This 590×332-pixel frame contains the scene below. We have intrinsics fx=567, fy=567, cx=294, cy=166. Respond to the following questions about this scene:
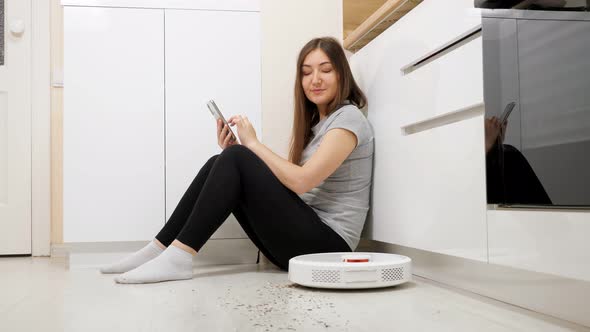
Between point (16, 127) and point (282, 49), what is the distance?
Result: 135 centimetres

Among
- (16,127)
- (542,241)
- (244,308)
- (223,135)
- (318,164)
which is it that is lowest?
(244,308)

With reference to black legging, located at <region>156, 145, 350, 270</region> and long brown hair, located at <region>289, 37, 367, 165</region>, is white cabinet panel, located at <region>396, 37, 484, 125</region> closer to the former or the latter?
long brown hair, located at <region>289, 37, 367, 165</region>

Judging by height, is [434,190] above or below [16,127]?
below

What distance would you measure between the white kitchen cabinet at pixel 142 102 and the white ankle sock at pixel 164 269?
0.47 meters

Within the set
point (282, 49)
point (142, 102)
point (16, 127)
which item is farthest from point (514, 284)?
point (16, 127)

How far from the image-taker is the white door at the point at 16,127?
8.71ft

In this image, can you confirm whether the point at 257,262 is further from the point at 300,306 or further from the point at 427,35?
the point at 427,35

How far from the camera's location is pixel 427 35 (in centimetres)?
156

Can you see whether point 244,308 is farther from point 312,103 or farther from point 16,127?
point 16,127

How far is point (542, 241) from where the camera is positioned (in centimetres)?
107

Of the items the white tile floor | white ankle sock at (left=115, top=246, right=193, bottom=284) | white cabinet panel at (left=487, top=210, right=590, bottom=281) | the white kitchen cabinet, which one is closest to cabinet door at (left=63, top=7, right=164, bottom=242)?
the white kitchen cabinet

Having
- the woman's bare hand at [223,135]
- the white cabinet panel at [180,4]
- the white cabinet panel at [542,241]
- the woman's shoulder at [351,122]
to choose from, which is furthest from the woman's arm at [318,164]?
the white cabinet panel at [180,4]

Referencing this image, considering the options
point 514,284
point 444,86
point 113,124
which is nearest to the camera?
point 514,284

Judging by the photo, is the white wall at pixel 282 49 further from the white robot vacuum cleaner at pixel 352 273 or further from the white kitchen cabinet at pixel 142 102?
the white robot vacuum cleaner at pixel 352 273
